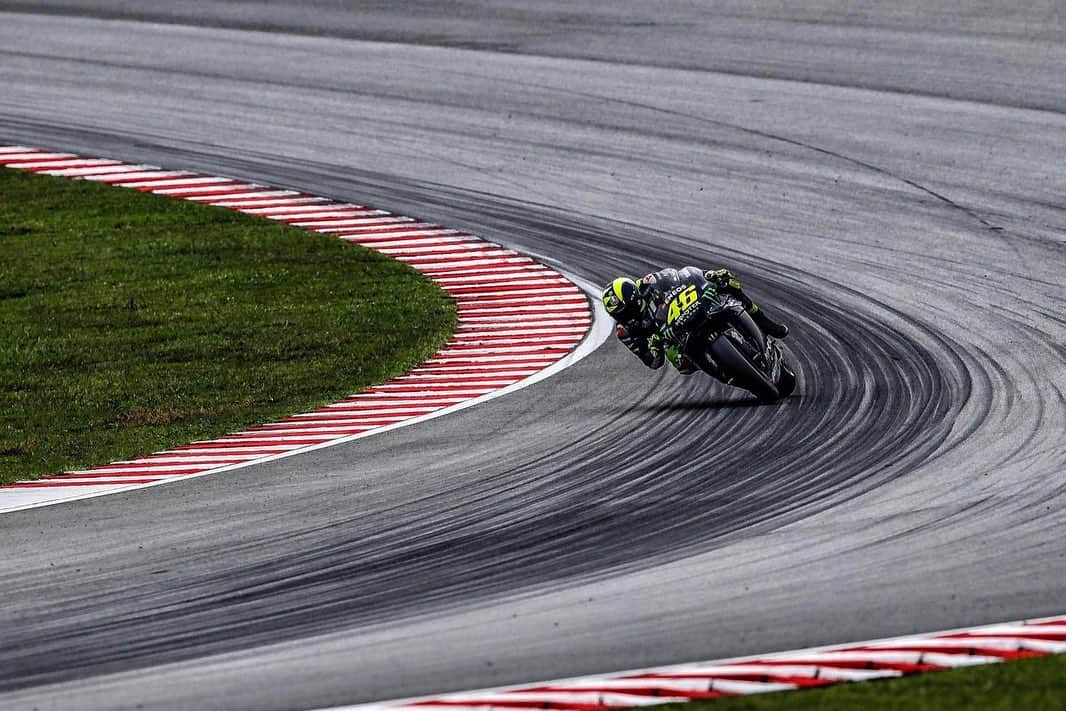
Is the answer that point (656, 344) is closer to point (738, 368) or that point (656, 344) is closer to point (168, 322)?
point (738, 368)

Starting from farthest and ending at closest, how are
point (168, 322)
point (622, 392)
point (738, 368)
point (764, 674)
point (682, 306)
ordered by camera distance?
point (168, 322) → point (622, 392) → point (682, 306) → point (738, 368) → point (764, 674)

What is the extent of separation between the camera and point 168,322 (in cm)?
2000

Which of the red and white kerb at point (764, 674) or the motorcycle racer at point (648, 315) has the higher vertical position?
the motorcycle racer at point (648, 315)

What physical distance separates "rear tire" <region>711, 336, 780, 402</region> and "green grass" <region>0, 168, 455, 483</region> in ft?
12.9

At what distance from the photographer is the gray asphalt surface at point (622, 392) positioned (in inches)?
422

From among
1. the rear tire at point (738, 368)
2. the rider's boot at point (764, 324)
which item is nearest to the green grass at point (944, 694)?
the rear tire at point (738, 368)

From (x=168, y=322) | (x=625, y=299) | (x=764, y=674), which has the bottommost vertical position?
(x=764, y=674)

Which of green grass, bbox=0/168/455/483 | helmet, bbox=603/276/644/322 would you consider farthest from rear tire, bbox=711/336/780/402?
green grass, bbox=0/168/455/483

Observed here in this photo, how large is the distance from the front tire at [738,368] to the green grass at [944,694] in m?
6.01

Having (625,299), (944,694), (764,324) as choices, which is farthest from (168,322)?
(944,694)

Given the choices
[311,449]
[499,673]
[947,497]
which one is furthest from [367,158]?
[499,673]

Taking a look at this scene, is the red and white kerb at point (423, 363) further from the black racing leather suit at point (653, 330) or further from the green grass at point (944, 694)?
the green grass at point (944, 694)

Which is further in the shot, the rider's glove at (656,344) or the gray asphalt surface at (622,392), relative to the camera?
the rider's glove at (656,344)

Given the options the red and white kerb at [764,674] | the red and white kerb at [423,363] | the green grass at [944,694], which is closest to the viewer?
the green grass at [944,694]
